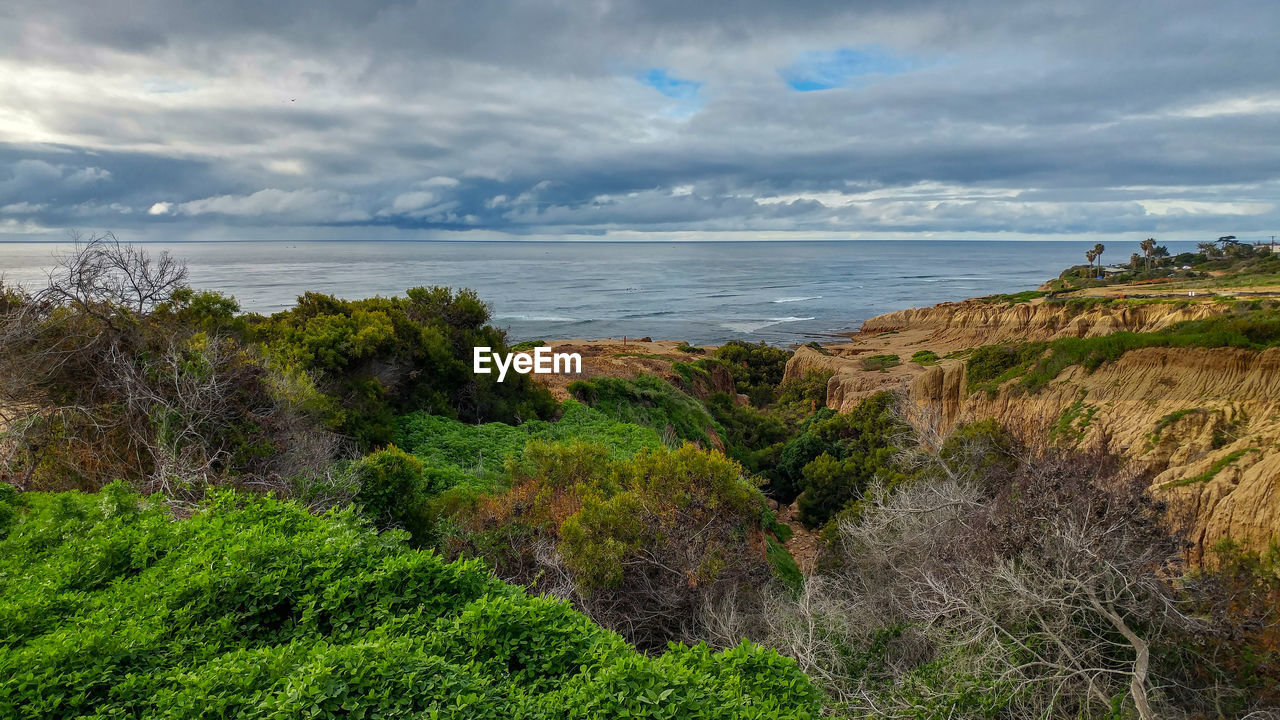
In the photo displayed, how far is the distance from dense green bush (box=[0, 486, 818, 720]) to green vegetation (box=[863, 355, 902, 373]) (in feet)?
119

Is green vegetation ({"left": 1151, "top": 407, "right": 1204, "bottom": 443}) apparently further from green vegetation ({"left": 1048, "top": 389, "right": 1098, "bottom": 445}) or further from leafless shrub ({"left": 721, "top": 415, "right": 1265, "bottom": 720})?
leafless shrub ({"left": 721, "top": 415, "right": 1265, "bottom": 720})

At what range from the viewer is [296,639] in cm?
496

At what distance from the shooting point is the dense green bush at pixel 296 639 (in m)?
4.09

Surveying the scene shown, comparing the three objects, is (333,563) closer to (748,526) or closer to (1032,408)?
(748,526)

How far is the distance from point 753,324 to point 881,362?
27954mm

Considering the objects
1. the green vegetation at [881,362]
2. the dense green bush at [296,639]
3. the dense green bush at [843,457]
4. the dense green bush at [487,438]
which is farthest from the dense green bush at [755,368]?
the dense green bush at [296,639]

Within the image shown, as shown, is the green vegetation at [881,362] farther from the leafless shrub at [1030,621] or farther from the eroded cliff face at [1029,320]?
the leafless shrub at [1030,621]

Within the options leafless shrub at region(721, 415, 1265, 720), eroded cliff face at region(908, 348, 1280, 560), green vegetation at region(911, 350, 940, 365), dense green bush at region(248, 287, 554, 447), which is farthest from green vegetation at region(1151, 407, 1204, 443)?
green vegetation at region(911, 350, 940, 365)

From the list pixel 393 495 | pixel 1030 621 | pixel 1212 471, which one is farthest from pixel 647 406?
pixel 1030 621

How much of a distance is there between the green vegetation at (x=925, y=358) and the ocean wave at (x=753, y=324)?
20.6 metres

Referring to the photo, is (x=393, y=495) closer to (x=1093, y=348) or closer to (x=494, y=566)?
(x=494, y=566)

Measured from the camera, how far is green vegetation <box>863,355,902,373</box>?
40344mm

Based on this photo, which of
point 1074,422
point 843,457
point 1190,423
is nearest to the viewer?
point 1190,423

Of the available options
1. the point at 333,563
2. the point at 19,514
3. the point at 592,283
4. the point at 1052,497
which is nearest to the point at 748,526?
the point at 1052,497
